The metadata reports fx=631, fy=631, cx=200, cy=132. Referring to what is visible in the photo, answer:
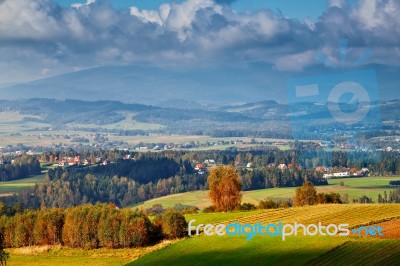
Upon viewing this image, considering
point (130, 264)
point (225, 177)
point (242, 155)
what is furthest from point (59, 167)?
point (130, 264)

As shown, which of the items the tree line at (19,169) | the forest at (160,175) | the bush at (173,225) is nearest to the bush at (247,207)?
the bush at (173,225)

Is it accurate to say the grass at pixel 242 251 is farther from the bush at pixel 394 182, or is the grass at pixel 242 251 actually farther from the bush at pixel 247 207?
the bush at pixel 394 182

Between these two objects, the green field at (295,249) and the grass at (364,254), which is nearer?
the grass at (364,254)

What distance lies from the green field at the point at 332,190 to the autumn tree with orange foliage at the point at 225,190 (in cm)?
770

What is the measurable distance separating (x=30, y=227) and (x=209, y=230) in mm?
12925

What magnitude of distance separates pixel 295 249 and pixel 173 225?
10.9 metres

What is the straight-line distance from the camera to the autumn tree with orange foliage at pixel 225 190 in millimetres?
59344

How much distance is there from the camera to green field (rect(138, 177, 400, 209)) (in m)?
71.0

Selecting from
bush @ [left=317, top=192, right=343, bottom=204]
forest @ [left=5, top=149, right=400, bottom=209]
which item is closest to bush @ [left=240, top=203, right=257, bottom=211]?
bush @ [left=317, top=192, right=343, bottom=204]

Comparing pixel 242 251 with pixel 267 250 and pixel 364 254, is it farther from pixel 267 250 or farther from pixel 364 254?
pixel 364 254

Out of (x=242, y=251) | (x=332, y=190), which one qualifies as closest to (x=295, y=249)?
(x=242, y=251)

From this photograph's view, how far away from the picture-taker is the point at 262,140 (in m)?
163

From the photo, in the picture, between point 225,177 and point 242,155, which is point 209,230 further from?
point 242,155

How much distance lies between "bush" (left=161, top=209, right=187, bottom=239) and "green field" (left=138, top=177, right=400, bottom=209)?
2602 centimetres
